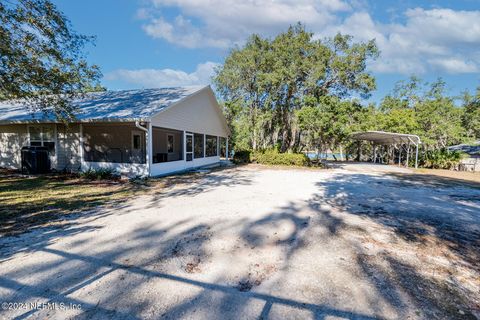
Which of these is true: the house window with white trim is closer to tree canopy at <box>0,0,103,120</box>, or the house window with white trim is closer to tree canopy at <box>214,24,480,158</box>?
tree canopy at <box>0,0,103,120</box>

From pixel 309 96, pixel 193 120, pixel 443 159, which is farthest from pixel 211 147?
pixel 443 159

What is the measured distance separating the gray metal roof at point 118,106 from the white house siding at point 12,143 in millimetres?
733

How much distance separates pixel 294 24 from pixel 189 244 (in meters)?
20.2

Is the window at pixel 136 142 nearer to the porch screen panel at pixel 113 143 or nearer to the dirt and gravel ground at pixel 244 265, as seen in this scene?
the porch screen panel at pixel 113 143

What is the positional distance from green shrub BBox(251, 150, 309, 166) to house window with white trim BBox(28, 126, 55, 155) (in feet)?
40.4

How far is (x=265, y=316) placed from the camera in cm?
207

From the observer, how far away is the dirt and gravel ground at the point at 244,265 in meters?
2.18

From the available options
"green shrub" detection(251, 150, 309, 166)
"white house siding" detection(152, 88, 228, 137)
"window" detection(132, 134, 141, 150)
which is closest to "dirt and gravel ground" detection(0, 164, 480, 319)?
"white house siding" detection(152, 88, 228, 137)

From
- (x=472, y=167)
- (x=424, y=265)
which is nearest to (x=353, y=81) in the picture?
(x=472, y=167)

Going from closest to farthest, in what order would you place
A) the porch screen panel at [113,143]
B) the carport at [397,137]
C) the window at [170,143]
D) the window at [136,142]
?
the porch screen panel at [113,143] < the window at [136,142] < the window at [170,143] < the carport at [397,137]

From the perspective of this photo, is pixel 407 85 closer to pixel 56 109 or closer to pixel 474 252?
pixel 474 252

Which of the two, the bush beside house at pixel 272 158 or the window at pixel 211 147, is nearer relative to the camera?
the bush beside house at pixel 272 158

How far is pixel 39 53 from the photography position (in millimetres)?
6348

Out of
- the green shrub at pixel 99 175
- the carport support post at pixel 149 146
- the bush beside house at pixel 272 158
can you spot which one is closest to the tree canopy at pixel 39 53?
the carport support post at pixel 149 146
